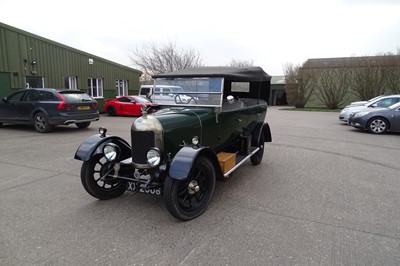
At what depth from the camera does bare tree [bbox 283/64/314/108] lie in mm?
27078

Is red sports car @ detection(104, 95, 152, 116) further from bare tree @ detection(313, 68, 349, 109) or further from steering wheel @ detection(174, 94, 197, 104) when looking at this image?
bare tree @ detection(313, 68, 349, 109)

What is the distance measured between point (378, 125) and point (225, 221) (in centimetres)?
964

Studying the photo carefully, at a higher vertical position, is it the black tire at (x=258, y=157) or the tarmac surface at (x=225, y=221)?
the black tire at (x=258, y=157)

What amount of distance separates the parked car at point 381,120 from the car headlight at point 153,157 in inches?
389

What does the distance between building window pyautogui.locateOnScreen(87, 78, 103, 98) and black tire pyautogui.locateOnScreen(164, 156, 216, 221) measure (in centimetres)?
1630

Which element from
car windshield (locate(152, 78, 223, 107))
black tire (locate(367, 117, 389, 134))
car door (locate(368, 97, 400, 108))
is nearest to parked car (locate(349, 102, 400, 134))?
black tire (locate(367, 117, 389, 134))

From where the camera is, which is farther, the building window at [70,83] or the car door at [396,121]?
the building window at [70,83]

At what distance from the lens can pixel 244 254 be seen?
2619mm

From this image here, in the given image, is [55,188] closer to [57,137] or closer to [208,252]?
[208,252]

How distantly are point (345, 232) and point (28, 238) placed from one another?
3498 mm

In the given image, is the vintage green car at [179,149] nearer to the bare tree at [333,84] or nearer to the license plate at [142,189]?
the license plate at [142,189]

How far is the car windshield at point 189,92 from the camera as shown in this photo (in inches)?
172

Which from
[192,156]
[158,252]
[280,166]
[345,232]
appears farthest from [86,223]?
[280,166]

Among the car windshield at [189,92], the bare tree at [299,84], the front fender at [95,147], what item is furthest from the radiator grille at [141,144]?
the bare tree at [299,84]
